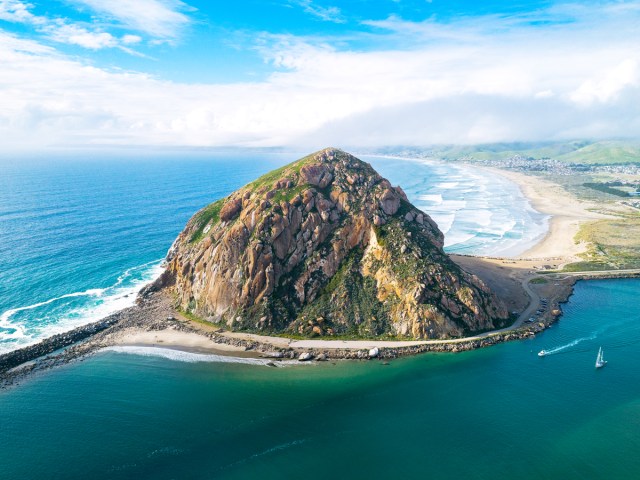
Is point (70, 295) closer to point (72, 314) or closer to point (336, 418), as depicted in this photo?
point (72, 314)

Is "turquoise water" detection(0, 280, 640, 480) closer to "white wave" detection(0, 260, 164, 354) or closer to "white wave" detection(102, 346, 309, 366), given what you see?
"white wave" detection(102, 346, 309, 366)

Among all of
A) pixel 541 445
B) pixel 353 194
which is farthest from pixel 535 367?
pixel 353 194

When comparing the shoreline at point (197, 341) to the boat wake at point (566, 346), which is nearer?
the shoreline at point (197, 341)

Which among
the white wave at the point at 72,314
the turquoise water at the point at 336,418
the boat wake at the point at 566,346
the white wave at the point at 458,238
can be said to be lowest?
the turquoise water at the point at 336,418

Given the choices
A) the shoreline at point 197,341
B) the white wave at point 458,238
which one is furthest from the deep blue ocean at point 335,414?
the white wave at point 458,238

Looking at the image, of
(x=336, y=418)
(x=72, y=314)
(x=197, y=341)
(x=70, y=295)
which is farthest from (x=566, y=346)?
(x=70, y=295)

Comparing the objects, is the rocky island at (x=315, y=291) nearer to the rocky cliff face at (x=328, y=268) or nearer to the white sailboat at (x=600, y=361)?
the rocky cliff face at (x=328, y=268)
